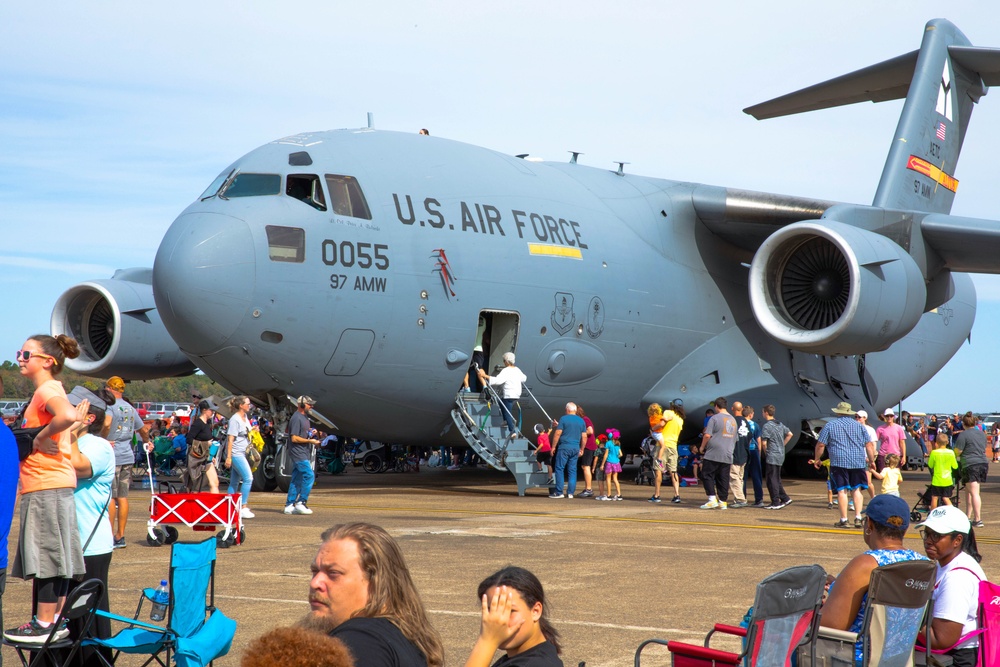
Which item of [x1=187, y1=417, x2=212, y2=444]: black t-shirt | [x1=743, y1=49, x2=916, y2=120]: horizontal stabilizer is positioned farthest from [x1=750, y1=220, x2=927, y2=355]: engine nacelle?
[x1=187, y1=417, x2=212, y2=444]: black t-shirt

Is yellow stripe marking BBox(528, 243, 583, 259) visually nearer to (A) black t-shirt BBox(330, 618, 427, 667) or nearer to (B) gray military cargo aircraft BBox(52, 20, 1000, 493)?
(B) gray military cargo aircraft BBox(52, 20, 1000, 493)

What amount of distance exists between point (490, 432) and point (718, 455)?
10.0 ft

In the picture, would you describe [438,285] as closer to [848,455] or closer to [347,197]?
[347,197]

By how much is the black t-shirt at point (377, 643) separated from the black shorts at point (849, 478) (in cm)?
1002

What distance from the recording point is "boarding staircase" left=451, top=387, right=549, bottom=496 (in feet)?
49.0

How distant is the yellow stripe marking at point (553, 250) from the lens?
15203mm

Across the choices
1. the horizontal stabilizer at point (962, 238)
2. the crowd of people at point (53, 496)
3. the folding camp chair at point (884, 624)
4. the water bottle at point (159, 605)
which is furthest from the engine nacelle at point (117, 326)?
the folding camp chair at point (884, 624)

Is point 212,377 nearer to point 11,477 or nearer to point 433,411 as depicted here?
point 433,411

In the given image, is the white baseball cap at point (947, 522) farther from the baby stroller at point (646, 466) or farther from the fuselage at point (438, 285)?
the baby stroller at point (646, 466)

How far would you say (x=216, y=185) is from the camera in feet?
45.6

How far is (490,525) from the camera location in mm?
11414

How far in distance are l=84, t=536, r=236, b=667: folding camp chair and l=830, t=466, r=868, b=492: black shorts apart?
8827mm

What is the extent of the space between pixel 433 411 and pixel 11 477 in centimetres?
1037

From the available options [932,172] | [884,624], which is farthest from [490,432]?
[884,624]
